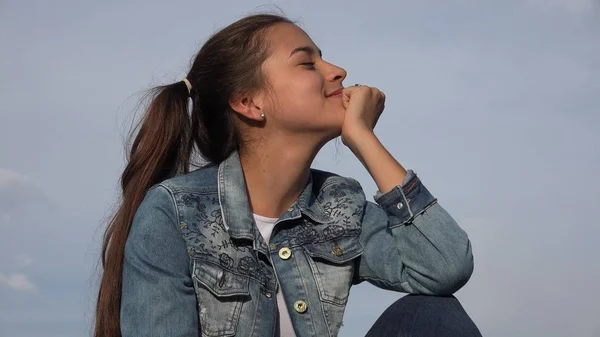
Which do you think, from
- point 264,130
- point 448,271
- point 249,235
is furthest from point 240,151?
point 448,271

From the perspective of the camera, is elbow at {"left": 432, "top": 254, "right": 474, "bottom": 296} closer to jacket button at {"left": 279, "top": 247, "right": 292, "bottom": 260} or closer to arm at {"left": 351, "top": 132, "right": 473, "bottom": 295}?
arm at {"left": 351, "top": 132, "right": 473, "bottom": 295}

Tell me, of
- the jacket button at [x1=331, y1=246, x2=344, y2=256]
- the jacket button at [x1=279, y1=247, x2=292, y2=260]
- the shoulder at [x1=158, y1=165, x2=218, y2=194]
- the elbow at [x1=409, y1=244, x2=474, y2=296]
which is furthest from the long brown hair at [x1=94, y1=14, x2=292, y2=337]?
the elbow at [x1=409, y1=244, x2=474, y2=296]

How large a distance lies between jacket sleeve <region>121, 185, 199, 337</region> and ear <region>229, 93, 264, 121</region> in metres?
0.54

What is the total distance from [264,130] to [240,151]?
0.18 meters

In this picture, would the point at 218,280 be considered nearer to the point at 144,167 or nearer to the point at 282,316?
the point at 282,316

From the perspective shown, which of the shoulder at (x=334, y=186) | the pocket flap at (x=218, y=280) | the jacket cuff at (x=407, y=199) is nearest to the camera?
the pocket flap at (x=218, y=280)

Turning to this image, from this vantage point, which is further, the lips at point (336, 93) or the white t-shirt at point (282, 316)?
the lips at point (336, 93)

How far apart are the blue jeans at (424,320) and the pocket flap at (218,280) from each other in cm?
53

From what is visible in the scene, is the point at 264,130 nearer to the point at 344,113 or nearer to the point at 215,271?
the point at 344,113

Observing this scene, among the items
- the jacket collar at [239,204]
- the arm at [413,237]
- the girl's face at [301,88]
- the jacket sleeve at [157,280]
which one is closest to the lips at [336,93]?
the girl's face at [301,88]

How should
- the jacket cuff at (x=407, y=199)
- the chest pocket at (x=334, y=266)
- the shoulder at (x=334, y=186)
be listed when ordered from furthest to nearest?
the shoulder at (x=334, y=186)
the chest pocket at (x=334, y=266)
the jacket cuff at (x=407, y=199)

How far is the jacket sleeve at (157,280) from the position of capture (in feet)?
11.5

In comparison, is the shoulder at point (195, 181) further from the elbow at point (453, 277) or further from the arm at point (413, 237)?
the elbow at point (453, 277)

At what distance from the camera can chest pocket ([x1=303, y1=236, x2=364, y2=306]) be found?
3.90 m
